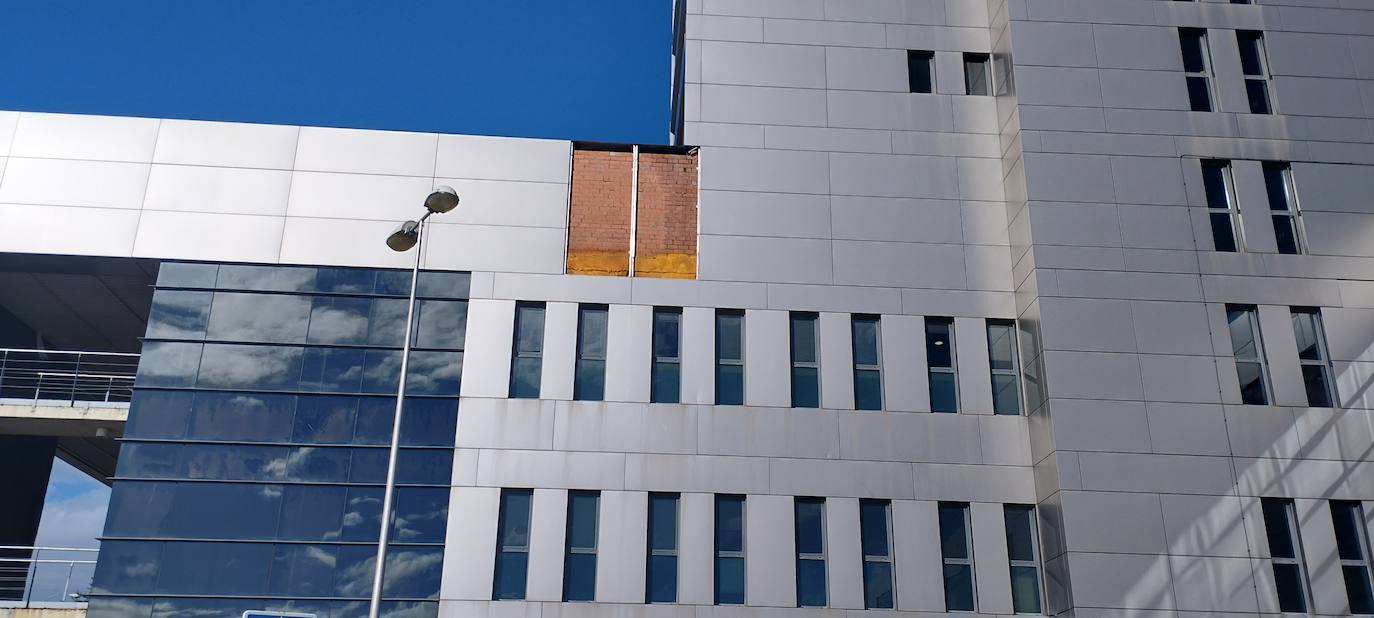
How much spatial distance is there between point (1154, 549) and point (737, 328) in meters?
8.82

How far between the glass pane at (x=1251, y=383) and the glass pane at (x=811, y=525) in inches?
328

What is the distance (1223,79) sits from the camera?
25.0 m

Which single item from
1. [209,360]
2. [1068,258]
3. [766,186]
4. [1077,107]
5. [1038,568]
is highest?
[1077,107]

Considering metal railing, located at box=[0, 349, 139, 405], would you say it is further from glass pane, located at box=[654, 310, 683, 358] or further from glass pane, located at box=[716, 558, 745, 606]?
glass pane, located at box=[716, 558, 745, 606]

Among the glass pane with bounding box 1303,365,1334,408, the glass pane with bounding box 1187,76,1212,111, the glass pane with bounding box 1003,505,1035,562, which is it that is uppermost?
the glass pane with bounding box 1187,76,1212,111

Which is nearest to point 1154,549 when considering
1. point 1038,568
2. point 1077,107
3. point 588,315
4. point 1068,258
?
point 1038,568

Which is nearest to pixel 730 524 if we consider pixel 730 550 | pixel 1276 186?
pixel 730 550

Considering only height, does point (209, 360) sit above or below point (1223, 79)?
below

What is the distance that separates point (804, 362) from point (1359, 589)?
10.8 metres

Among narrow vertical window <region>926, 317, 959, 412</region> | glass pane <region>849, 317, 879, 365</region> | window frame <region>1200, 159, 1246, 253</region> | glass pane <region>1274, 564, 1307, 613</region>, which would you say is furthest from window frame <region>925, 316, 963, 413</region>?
glass pane <region>1274, 564, 1307, 613</region>

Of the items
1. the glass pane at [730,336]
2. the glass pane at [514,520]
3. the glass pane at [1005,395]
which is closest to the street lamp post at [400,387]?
the glass pane at [514,520]

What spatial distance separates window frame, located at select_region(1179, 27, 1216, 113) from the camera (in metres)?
24.9

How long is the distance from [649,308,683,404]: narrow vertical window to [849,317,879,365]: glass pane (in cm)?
357

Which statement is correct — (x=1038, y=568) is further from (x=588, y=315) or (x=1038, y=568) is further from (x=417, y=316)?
(x=417, y=316)
